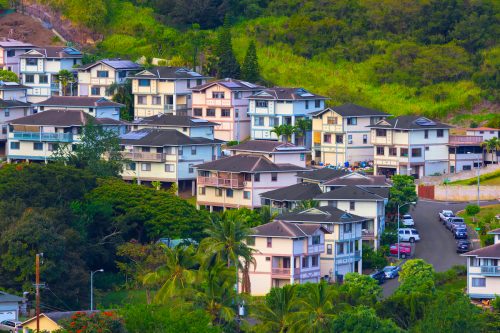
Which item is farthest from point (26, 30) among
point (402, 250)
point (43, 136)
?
point (402, 250)

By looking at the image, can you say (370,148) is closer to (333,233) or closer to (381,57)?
(381,57)

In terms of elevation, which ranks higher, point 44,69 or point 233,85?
point 44,69

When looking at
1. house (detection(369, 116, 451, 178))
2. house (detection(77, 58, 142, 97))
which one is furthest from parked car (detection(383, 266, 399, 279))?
house (detection(77, 58, 142, 97))

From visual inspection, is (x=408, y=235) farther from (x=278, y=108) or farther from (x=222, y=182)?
(x=278, y=108)

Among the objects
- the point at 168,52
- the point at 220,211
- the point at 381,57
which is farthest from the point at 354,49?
the point at 220,211

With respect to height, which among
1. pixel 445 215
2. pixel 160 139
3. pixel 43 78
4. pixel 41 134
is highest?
pixel 43 78

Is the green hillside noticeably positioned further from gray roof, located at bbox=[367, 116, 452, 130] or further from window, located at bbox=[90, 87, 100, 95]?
window, located at bbox=[90, 87, 100, 95]
